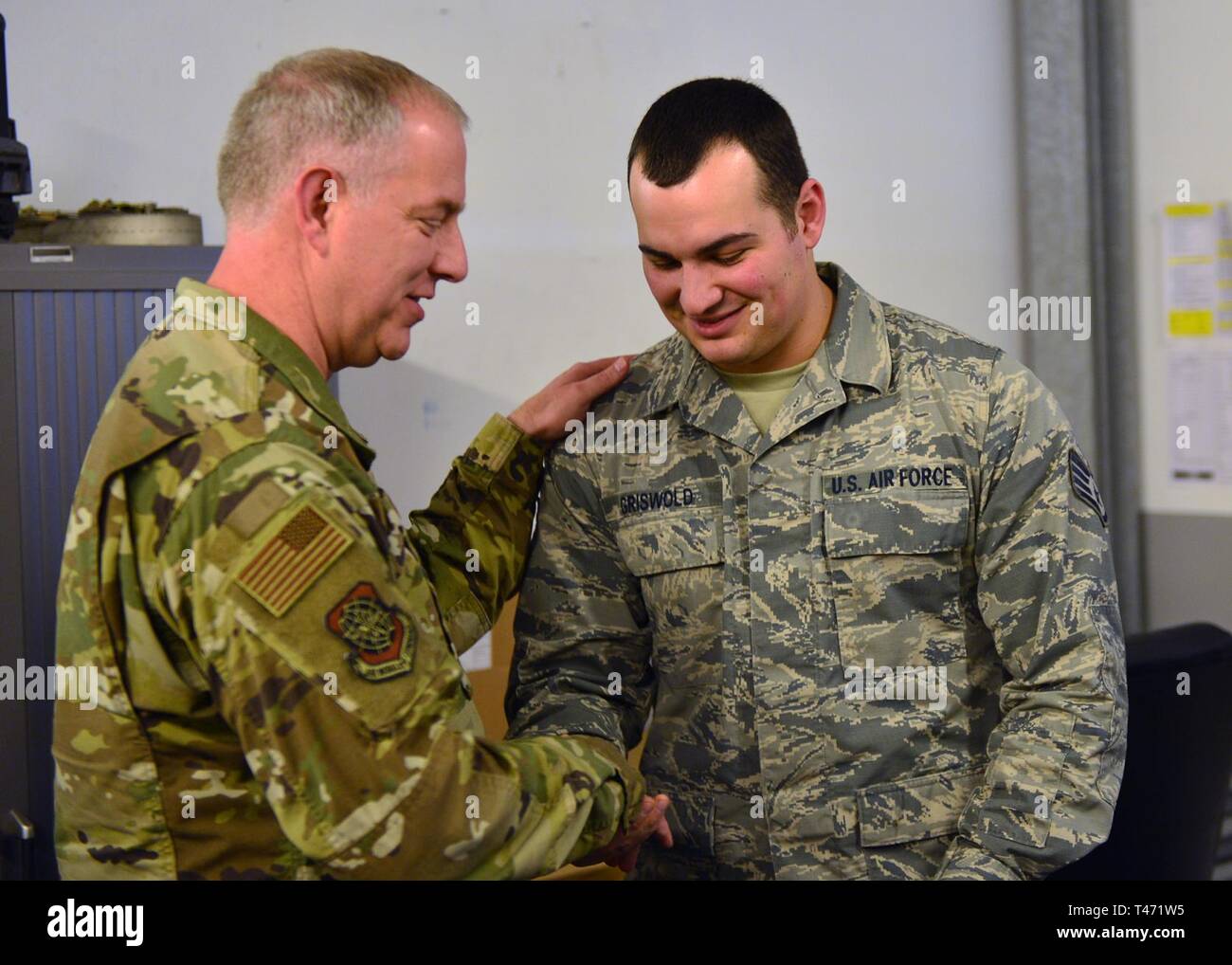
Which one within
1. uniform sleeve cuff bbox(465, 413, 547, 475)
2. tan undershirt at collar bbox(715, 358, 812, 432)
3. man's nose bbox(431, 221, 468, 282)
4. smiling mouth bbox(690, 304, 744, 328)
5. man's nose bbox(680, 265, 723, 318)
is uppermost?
man's nose bbox(431, 221, 468, 282)

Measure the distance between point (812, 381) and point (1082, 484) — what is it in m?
0.33

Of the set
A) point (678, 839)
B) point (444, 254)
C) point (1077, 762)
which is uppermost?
point (444, 254)

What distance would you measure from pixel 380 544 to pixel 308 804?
23 centimetres

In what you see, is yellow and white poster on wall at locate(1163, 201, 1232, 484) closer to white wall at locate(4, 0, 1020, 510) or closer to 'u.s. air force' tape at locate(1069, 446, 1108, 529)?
white wall at locate(4, 0, 1020, 510)

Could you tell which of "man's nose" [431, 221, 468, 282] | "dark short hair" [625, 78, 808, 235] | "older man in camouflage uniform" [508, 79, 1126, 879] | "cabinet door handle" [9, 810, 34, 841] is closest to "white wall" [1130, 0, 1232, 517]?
"older man in camouflage uniform" [508, 79, 1126, 879]

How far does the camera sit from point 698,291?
1.49 meters

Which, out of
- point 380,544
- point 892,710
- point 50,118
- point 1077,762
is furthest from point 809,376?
point 50,118

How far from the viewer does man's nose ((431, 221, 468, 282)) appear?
139 centimetres

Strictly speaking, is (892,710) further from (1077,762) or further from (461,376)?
(461,376)

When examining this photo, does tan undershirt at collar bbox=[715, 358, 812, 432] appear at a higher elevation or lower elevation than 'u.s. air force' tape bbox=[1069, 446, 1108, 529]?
higher

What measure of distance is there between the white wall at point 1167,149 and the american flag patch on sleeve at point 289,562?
2641 mm

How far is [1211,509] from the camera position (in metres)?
3.16

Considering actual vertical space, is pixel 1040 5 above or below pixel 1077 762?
above
